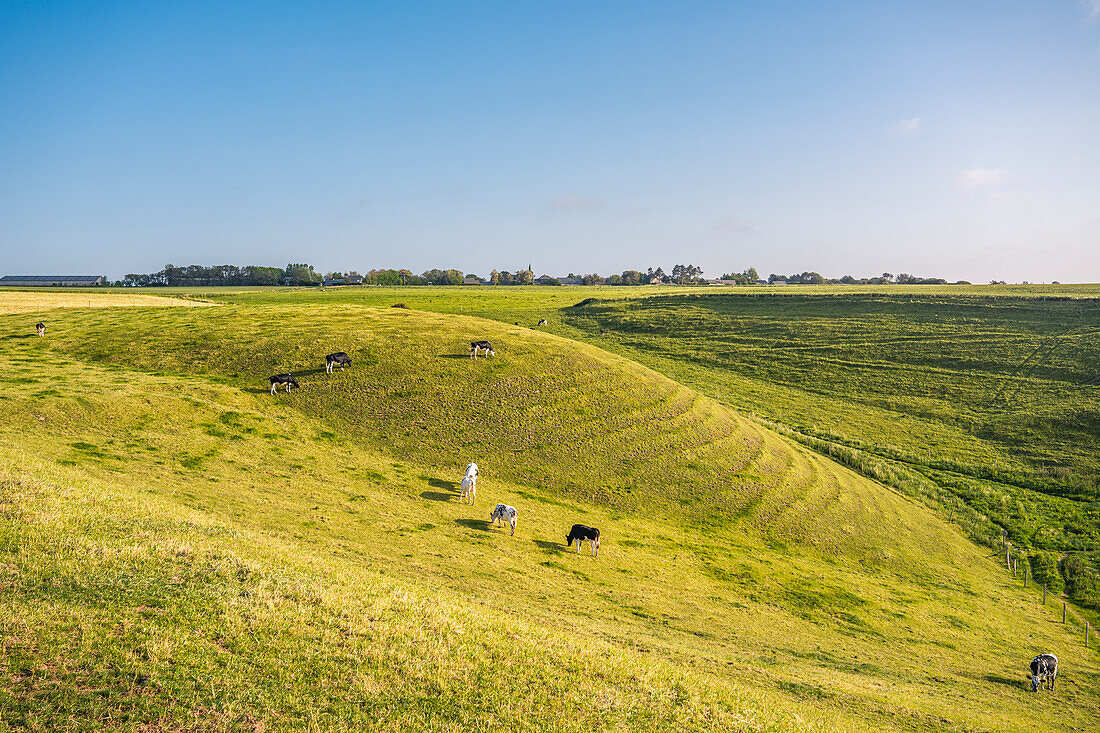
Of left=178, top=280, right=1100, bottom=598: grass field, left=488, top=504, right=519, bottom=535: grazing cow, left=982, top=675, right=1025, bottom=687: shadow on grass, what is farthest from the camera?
left=178, top=280, right=1100, bottom=598: grass field

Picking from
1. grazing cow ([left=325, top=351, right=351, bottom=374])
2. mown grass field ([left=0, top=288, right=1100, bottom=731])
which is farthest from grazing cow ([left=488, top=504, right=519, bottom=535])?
grazing cow ([left=325, top=351, right=351, bottom=374])

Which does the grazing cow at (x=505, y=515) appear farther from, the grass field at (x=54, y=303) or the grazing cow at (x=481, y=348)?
the grass field at (x=54, y=303)

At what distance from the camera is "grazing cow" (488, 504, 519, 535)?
2661 centimetres

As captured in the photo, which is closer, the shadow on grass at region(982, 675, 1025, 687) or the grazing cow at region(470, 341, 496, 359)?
the shadow on grass at region(982, 675, 1025, 687)

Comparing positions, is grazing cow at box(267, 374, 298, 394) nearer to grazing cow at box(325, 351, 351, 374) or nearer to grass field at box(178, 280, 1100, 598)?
grazing cow at box(325, 351, 351, 374)

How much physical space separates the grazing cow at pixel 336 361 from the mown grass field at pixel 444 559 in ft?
3.79

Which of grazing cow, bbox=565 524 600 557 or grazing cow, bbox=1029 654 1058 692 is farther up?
grazing cow, bbox=565 524 600 557

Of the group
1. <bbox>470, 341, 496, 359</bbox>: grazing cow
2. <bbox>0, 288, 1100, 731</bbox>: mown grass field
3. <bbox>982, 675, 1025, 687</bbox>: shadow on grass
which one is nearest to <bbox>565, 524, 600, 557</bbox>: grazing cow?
<bbox>0, 288, 1100, 731</bbox>: mown grass field

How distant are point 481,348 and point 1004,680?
38.6m

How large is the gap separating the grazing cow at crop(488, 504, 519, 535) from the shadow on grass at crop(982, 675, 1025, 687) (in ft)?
64.0

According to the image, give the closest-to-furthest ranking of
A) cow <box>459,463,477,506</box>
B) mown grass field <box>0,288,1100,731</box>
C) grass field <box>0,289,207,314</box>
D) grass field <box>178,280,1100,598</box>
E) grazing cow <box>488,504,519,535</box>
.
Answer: mown grass field <box>0,288,1100,731</box>, grazing cow <box>488,504,519,535</box>, cow <box>459,463,477,506</box>, grass field <box>178,280,1100,598</box>, grass field <box>0,289,207,314</box>

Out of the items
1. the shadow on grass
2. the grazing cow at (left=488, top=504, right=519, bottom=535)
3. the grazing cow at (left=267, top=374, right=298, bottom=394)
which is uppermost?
the grazing cow at (left=267, top=374, right=298, bottom=394)

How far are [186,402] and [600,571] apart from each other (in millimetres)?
27180

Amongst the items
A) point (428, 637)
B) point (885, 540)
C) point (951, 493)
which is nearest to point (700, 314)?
point (951, 493)
